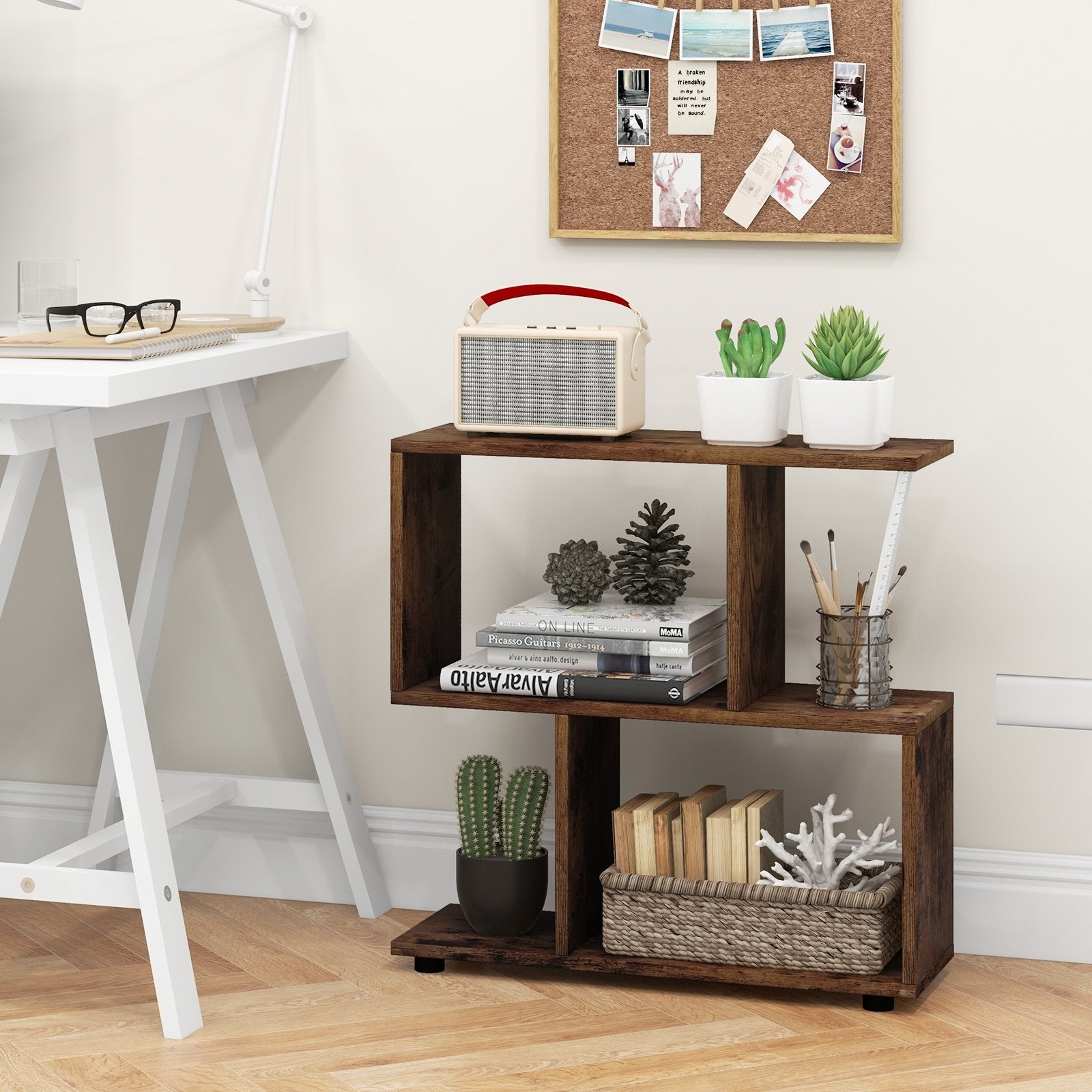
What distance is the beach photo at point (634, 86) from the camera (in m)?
2.37

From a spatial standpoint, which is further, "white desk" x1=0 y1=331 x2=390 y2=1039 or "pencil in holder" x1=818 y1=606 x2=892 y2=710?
"pencil in holder" x1=818 y1=606 x2=892 y2=710

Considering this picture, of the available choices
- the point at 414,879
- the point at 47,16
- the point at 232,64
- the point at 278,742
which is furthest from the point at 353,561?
the point at 47,16

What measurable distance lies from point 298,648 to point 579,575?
18.3 inches

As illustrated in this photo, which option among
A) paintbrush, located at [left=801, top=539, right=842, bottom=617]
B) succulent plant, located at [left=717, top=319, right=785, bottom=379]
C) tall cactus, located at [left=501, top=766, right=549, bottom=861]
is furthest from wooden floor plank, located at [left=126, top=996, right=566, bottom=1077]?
succulent plant, located at [left=717, top=319, right=785, bottom=379]

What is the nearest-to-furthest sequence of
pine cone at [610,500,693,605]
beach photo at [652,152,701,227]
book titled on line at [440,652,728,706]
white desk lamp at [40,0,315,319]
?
1. book titled on line at [440,652,728,706]
2. pine cone at [610,500,693,605]
3. beach photo at [652,152,701,227]
4. white desk lamp at [40,0,315,319]

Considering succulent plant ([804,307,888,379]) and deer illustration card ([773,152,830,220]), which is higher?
deer illustration card ([773,152,830,220])

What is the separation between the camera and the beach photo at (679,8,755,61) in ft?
7.61

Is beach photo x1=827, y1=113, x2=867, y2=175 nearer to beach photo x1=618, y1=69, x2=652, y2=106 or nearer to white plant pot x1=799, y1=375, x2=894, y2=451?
beach photo x1=618, y1=69, x2=652, y2=106

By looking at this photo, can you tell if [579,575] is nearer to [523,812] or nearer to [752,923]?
[523,812]

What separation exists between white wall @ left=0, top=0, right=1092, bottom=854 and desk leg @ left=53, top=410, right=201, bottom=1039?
23.3 inches

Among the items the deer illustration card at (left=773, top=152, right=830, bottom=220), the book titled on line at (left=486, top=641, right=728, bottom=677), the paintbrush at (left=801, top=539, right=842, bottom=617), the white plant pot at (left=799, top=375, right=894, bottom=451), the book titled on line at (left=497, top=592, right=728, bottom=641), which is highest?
the deer illustration card at (left=773, top=152, right=830, bottom=220)

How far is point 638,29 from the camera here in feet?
7.73

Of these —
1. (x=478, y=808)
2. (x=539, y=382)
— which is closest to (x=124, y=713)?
(x=478, y=808)

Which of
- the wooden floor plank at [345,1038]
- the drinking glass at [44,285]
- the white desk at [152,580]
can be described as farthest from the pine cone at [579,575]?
the drinking glass at [44,285]
